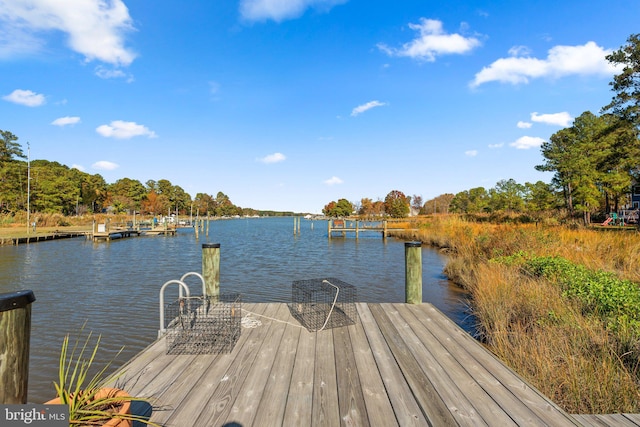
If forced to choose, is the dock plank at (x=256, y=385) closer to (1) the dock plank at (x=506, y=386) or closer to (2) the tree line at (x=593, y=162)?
(1) the dock plank at (x=506, y=386)

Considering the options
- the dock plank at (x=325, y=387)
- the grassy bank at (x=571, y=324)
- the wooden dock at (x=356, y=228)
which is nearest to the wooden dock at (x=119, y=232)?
the wooden dock at (x=356, y=228)

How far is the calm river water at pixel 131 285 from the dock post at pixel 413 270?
2.46 meters

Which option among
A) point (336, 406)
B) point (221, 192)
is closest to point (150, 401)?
point (336, 406)

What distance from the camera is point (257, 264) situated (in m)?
18.0

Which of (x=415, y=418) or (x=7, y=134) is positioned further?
(x=7, y=134)

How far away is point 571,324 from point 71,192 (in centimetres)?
6925

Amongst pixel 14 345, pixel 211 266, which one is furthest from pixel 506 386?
pixel 211 266

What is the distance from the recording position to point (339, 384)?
286 cm

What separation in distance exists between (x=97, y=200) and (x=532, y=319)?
289 ft

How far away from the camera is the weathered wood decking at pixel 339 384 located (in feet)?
Answer: 7.78

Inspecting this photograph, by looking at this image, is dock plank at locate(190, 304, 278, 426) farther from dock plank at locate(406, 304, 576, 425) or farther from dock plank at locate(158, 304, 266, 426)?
dock plank at locate(406, 304, 576, 425)

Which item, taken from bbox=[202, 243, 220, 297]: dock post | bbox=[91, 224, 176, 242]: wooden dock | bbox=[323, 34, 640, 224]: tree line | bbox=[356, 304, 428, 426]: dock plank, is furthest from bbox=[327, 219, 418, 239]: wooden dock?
bbox=[356, 304, 428, 426]: dock plank

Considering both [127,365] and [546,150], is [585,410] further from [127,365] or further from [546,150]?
[546,150]

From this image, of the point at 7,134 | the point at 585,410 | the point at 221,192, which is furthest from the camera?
the point at 221,192
